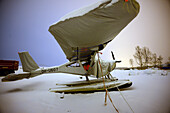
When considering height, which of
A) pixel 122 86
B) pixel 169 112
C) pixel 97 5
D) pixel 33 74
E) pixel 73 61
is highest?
pixel 97 5

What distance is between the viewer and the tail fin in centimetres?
347

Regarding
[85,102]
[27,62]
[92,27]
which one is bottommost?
[85,102]

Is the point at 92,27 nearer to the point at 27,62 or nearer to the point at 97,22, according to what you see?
the point at 97,22

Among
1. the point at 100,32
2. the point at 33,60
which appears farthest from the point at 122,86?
the point at 33,60

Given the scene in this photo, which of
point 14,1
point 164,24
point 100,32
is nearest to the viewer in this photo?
point 14,1

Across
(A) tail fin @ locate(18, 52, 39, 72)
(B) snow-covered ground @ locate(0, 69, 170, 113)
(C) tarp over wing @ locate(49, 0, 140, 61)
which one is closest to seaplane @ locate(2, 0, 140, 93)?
(C) tarp over wing @ locate(49, 0, 140, 61)

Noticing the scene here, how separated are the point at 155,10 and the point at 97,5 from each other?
41.4 inches

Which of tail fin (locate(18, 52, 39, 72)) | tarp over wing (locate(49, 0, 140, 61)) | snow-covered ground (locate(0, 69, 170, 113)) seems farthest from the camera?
tail fin (locate(18, 52, 39, 72))

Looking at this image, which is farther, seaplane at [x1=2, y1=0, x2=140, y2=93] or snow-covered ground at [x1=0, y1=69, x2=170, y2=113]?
seaplane at [x1=2, y1=0, x2=140, y2=93]

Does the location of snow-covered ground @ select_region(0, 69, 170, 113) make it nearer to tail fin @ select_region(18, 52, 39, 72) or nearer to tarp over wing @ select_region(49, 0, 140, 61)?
tail fin @ select_region(18, 52, 39, 72)

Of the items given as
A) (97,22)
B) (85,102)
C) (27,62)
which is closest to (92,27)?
(97,22)

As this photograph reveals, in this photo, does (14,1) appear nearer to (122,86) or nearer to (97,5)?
(97,5)

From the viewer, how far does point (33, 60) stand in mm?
3586

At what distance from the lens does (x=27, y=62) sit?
3510 mm
